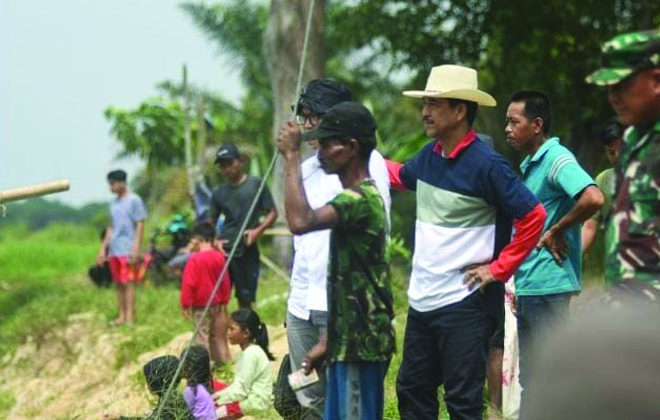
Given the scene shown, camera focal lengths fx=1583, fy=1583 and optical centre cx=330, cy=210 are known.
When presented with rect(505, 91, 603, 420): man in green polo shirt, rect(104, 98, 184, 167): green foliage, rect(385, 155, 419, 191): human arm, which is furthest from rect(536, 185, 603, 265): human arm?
rect(104, 98, 184, 167): green foliage

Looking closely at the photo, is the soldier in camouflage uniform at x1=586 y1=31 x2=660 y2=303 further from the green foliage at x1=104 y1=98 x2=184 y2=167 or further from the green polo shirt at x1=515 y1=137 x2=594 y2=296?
the green foliage at x1=104 y1=98 x2=184 y2=167

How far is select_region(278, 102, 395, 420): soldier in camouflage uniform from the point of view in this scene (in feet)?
20.0

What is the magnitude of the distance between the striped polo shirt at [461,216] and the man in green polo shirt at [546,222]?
61cm

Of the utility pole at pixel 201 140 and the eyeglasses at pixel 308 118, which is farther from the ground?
the eyeglasses at pixel 308 118

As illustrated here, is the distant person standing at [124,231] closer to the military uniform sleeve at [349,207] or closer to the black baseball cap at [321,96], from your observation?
the black baseball cap at [321,96]

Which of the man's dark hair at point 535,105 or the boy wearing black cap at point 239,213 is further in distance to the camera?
the boy wearing black cap at point 239,213

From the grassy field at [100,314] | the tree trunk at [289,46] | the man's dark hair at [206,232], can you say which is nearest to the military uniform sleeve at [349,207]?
the grassy field at [100,314]

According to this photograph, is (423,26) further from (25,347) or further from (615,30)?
(25,347)

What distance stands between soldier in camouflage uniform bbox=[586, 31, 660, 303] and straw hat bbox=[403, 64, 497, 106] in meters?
1.47

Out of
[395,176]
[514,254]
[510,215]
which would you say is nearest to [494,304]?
[514,254]

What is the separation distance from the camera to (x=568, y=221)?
734cm

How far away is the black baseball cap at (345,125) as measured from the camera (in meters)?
6.14

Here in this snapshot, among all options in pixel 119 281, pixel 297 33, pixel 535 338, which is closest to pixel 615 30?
pixel 297 33

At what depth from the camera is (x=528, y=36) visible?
22.3 metres
